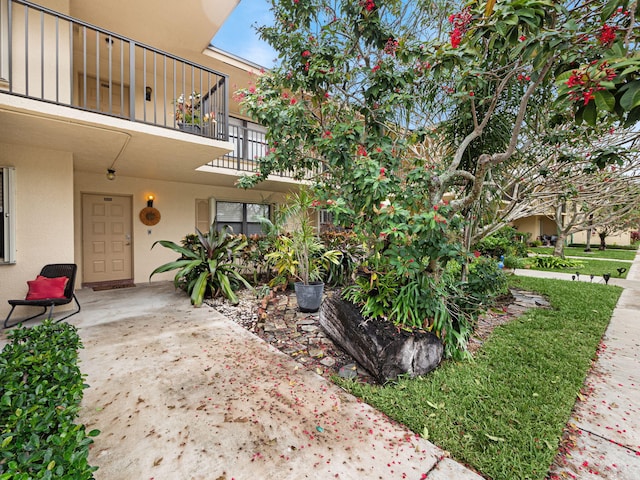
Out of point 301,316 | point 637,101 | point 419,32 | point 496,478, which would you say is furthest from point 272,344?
point 419,32

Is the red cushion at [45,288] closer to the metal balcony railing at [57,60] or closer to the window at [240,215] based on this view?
the metal balcony railing at [57,60]

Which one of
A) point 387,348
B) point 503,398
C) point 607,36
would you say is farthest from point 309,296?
point 607,36

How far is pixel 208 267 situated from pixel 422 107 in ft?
17.0

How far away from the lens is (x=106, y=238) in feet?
22.7

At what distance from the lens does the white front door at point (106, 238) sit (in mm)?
6688

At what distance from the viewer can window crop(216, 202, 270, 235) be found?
8789mm

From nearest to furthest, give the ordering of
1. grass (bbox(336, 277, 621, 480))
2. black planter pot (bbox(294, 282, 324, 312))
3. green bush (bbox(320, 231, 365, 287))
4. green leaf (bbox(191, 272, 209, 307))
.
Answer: grass (bbox(336, 277, 621, 480)) → black planter pot (bbox(294, 282, 324, 312)) → green leaf (bbox(191, 272, 209, 307)) → green bush (bbox(320, 231, 365, 287))

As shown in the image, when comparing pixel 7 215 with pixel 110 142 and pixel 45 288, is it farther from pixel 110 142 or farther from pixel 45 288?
pixel 110 142

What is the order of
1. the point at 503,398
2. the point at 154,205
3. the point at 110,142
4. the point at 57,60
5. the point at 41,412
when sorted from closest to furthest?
the point at 41,412, the point at 503,398, the point at 57,60, the point at 110,142, the point at 154,205

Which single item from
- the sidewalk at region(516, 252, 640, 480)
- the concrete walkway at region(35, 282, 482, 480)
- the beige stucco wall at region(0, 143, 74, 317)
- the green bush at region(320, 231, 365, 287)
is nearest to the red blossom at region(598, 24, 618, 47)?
the sidewalk at region(516, 252, 640, 480)

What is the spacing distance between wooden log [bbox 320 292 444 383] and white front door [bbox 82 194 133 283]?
6.64 metres

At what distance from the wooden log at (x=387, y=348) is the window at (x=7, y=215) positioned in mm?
5446

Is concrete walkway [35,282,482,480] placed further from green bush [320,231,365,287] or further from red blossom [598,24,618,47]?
red blossom [598,24,618,47]

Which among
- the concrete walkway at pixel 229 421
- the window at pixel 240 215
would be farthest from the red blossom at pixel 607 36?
the window at pixel 240 215
